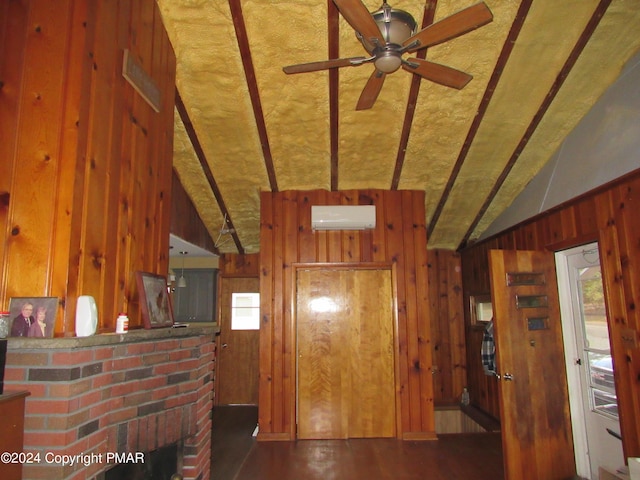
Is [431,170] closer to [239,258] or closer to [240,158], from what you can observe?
[240,158]

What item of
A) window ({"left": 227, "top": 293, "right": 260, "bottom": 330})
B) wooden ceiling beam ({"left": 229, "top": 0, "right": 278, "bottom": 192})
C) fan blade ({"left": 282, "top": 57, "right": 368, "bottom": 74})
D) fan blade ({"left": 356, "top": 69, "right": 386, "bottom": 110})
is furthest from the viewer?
window ({"left": 227, "top": 293, "right": 260, "bottom": 330})

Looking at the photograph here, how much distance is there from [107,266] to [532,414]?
11.1ft

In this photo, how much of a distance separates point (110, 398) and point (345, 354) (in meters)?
3.07

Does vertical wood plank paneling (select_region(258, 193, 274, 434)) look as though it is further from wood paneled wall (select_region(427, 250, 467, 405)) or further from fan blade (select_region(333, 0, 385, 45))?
fan blade (select_region(333, 0, 385, 45))

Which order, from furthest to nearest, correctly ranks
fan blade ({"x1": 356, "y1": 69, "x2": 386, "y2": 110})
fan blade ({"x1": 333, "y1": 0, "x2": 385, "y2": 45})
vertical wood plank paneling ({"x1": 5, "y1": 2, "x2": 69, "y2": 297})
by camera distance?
fan blade ({"x1": 356, "y1": 69, "x2": 386, "y2": 110}) < fan blade ({"x1": 333, "y1": 0, "x2": 385, "y2": 45}) < vertical wood plank paneling ({"x1": 5, "y1": 2, "x2": 69, "y2": 297})

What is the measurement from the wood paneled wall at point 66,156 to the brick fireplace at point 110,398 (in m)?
0.18

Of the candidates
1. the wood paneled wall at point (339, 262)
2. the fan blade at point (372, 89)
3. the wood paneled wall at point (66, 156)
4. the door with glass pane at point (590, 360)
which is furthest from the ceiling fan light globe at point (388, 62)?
the wood paneled wall at point (339, 262)

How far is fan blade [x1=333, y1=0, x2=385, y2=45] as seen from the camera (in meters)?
2.02

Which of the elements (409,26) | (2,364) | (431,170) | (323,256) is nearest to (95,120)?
(2,364)

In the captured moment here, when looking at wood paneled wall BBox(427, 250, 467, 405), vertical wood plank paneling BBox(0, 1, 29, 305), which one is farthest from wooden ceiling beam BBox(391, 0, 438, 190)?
vertical wood plank paneling BBox(0, 1, 29, 305)

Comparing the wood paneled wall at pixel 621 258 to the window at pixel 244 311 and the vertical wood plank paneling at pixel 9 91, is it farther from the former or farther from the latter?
the window at pixel 244 311

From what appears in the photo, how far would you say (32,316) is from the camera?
1798mm

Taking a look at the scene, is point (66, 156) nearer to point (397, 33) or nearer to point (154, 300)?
point (154, 300)

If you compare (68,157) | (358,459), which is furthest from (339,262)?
(68,157)
